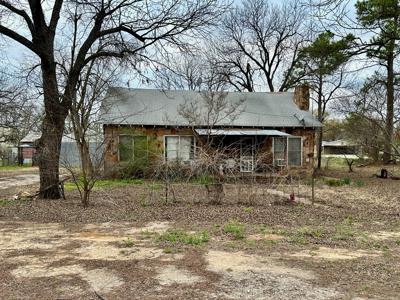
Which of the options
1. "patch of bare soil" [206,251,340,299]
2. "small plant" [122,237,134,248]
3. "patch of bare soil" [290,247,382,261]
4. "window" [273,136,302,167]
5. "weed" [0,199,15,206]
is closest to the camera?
"patch of bare soil" [206,251,340,299]

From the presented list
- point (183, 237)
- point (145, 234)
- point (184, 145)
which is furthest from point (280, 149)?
point (183, 237)

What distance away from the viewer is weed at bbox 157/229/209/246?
7.05 metres

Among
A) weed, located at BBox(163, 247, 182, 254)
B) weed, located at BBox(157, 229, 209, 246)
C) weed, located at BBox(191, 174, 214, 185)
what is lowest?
weed, located at BBox(163, 247, 182, 254)

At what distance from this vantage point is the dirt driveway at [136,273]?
4.64m

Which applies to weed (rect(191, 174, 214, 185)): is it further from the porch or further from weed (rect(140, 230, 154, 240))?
the porch

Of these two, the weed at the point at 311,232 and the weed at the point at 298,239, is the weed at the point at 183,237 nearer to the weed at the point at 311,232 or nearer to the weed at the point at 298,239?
the weed at the point at 298,239

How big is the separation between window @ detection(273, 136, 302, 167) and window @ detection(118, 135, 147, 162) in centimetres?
667

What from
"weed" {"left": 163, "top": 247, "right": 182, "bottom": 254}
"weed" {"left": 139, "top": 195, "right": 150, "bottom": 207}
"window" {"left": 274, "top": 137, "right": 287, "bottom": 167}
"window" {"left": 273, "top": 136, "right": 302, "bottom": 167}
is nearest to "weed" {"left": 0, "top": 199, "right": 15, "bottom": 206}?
"weed" {"left": 139, "top": 195, "right": 150, "bottom": 207}

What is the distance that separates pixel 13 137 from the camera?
32594mm

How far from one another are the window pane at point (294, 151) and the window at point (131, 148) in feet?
24.2

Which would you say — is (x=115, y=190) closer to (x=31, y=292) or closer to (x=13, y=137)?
(x=31, y=292)

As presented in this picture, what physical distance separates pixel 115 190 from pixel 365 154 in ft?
77.5

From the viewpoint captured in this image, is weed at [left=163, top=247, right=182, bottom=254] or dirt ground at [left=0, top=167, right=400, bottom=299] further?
weed at [left=163, top=247, right=182, bottom=254]

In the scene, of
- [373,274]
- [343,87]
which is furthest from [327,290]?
[343,87]
